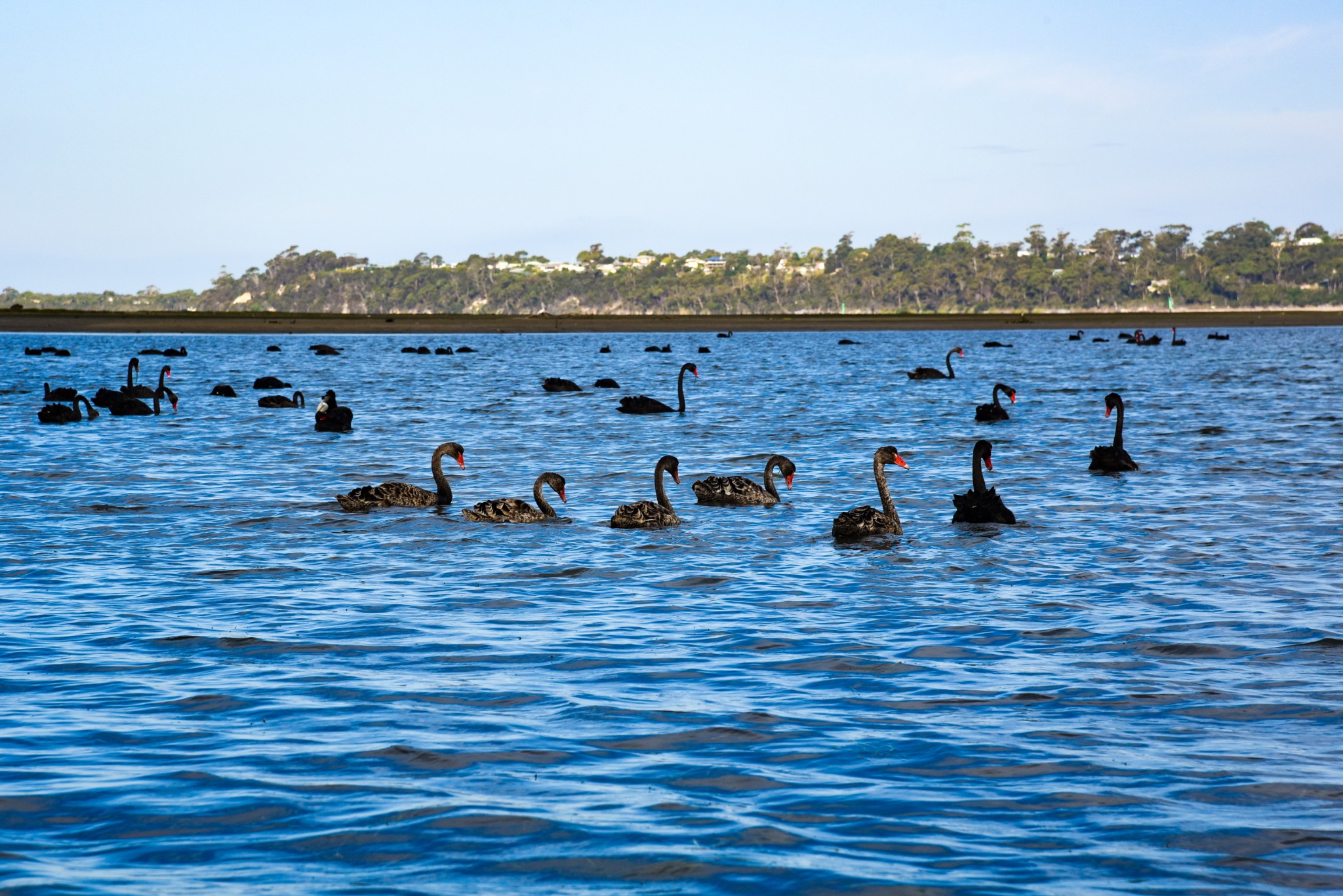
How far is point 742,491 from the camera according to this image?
20.4m

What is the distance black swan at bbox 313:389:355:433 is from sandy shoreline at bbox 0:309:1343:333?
98268 mm

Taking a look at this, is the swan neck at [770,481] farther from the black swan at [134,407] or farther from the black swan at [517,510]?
the black swan at [134,407]

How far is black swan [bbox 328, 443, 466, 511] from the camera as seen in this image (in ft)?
64.6

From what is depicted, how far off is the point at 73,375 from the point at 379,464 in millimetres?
37822

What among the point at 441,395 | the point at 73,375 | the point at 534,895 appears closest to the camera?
the point at 534,895

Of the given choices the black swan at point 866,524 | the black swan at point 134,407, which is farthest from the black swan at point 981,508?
the black swan at point 134,407

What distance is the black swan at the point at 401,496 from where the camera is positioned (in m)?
Answer: 19.7

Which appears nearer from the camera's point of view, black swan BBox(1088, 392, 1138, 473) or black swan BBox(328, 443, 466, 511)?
black swan BBox(328, 443, 466, 511)

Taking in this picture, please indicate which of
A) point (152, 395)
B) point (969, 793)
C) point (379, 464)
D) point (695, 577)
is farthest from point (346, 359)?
point (969, 793)

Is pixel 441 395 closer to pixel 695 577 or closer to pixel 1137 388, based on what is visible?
pixel 1137 388

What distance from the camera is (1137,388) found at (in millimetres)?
52688

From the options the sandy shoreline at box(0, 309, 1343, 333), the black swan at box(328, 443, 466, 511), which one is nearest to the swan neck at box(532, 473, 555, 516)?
the black swan at box(328, 443, 466, 511)

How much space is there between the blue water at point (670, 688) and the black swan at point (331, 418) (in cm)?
771

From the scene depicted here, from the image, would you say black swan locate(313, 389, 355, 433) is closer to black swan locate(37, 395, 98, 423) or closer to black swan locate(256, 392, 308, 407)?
black swan locate(37, 395, 98, 423)
